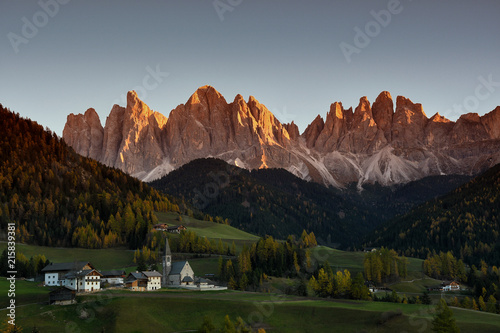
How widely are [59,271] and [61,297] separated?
29733 mm

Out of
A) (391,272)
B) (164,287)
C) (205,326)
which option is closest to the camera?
(205,326)

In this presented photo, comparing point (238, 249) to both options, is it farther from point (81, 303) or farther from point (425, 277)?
point (81, 303)

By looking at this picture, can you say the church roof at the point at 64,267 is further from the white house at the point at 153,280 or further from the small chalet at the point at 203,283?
the small chalet at the point at 203,283

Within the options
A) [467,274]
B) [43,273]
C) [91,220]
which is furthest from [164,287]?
[467,274]

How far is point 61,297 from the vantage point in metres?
94.4

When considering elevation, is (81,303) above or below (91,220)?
below

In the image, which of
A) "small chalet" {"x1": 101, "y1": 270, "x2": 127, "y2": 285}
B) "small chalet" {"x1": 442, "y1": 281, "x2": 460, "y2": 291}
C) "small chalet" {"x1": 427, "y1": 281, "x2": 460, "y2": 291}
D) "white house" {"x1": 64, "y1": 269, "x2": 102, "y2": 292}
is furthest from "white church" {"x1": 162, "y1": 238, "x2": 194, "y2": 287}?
"small chalet" {"x1": 442, "y1": 281, "x2": 460, "y2": 291}

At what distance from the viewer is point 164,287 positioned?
126 m

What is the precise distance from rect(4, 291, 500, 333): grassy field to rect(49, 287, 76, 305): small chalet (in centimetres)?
217

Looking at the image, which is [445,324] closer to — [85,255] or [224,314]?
[224,314]

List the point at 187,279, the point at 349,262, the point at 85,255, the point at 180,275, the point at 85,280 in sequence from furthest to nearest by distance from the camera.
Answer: the point at 349,262 → the point at 85,255 → the point at 180,275 → the point at 187,279 → the point at 85,280

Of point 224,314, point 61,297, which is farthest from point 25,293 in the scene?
point 224,314

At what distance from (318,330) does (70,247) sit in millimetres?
115614

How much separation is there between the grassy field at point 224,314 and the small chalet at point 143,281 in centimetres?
1893
